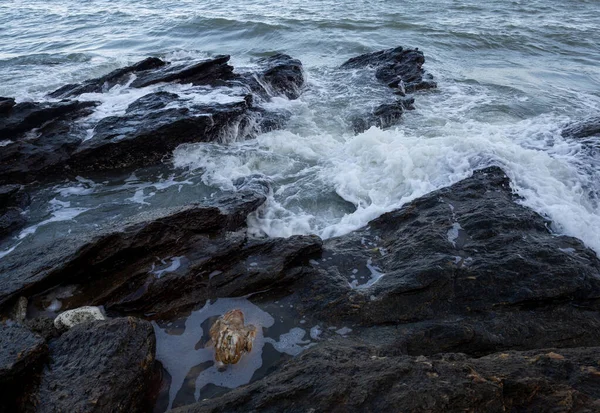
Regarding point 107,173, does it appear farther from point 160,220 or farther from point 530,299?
point 530,299

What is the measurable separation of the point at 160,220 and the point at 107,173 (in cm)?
355

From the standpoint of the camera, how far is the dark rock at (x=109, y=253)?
16.4 ft

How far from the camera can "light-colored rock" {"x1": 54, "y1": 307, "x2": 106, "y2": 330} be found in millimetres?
4418

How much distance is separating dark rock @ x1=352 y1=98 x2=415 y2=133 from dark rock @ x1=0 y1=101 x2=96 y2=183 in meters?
6.18

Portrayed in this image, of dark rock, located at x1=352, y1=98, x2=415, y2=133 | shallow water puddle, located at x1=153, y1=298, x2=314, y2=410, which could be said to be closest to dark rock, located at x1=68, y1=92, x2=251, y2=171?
dark rock, located at x1=352, y1=98, x2=415, y2=133

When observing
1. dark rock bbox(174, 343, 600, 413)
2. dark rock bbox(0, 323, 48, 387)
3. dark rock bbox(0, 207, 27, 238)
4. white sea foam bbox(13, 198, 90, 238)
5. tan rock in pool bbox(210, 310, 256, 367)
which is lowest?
white sea foam bbox(13, 198, 90, 238)

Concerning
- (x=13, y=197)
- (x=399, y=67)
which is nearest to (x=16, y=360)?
(x=13, y=197)

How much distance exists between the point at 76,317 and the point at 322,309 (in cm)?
259

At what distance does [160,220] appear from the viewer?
5.71 m

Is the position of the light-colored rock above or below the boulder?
below

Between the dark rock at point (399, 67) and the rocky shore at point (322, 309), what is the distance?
6.51m

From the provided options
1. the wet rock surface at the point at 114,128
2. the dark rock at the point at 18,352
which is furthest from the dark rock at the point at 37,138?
the dark rock at the point at 18,352

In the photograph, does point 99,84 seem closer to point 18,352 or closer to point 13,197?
point 13,197

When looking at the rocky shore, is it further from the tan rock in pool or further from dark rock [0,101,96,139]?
dark rock [0,101,96,139]
